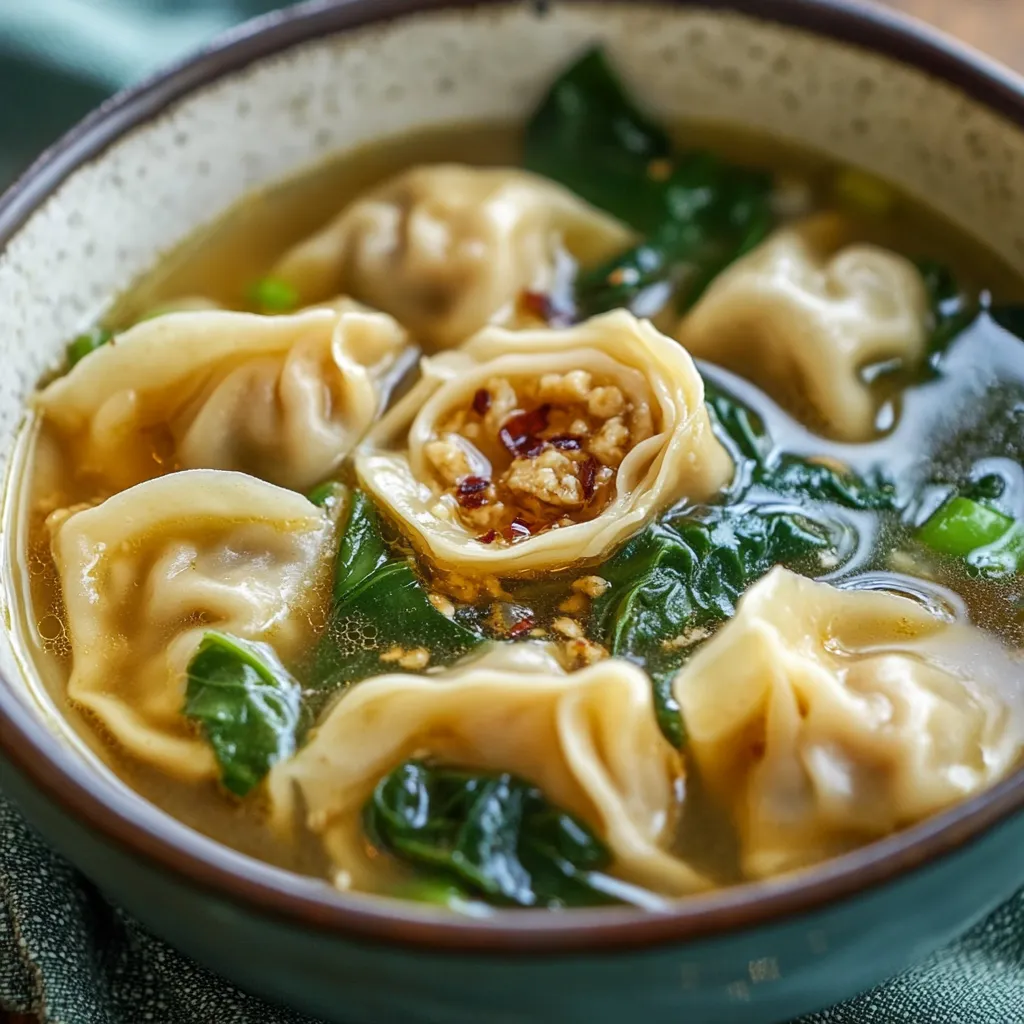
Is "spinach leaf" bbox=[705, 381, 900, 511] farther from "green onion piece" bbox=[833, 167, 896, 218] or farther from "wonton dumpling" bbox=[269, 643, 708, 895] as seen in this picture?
"green onion piece" bbox=[833, 167, 896, 218]

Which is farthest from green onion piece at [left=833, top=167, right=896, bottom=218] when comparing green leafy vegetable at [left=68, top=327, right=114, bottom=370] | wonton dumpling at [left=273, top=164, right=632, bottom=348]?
green leafy vegetable at [left=68, top=327, right=114, bottom=370]

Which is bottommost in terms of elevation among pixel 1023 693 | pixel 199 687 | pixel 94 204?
pixel 199 687

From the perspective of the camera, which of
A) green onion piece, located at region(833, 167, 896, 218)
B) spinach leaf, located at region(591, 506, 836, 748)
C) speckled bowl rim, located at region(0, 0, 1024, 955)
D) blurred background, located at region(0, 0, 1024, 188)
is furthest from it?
blurred background, located at region(0, 0, 1024, 188)

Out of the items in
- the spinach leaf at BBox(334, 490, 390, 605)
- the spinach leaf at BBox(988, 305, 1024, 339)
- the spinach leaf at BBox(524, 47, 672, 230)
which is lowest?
the spinach leaf at BBox(334, 490, 390, 605)

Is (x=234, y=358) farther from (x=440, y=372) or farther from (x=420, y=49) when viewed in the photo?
(x=420, y=49)

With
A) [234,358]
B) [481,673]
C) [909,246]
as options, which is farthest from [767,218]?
[481,673]

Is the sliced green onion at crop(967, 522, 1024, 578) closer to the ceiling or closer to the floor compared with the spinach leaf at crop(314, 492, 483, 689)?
closer to the ceiling
